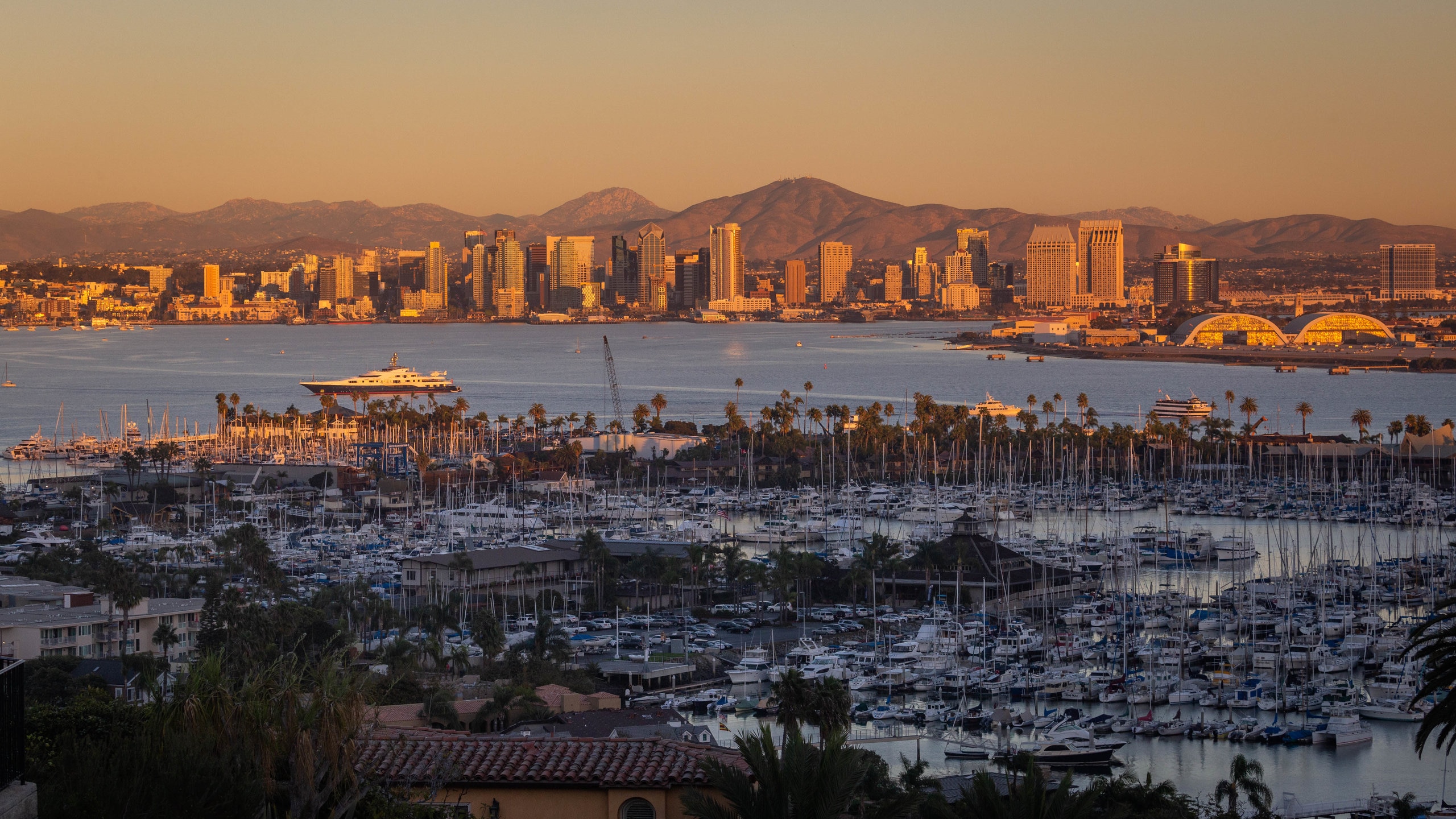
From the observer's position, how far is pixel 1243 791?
1423 cm

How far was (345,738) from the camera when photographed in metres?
5.32

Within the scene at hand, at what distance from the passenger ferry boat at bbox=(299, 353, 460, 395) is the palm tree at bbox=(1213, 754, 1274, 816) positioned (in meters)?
65.4

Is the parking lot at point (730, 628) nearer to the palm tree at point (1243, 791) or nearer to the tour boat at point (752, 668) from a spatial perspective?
the tour boat at point (752, 668)

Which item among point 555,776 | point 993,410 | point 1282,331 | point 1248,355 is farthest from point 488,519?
point 1282,331

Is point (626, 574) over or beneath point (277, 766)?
beneath

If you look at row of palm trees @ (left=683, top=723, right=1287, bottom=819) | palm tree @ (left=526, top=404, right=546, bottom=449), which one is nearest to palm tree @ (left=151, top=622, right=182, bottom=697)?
row of palm trees @ (left=683, top=723, right=1287, bottom=819)

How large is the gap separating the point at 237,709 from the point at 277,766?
282mm

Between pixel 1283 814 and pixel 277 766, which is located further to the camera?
pixel 1283 814

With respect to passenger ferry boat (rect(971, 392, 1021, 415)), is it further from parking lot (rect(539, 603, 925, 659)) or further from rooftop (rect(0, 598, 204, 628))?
rooftop (rect(0, 598, 204, 628))

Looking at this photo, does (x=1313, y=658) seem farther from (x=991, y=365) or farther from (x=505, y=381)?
(x=991, y=365)

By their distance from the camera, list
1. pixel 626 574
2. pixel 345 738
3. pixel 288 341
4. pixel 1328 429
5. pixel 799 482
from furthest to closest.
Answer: pixel 288 341, pixel 1328 429, pixel 799 482, pixel 626 574, pixel 345 738

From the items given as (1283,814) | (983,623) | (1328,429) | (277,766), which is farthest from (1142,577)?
(1328,429)

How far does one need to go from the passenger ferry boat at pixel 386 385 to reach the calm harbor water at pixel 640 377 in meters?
1.34

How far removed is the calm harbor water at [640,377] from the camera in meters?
70.4
